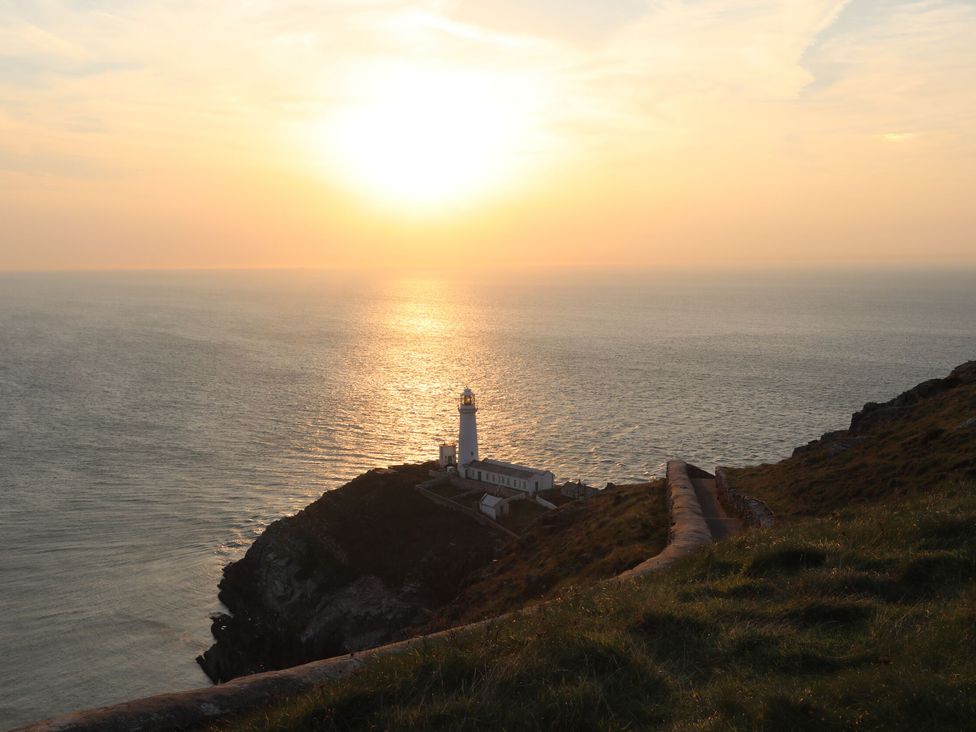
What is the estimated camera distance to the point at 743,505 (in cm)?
2416

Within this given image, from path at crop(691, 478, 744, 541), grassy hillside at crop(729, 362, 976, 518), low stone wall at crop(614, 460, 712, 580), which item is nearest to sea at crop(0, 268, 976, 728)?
low stone wall at crop(614, 460, 712, 580)

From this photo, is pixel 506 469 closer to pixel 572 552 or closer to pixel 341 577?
pixel 341 577

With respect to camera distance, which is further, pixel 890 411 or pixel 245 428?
pixel 245 428

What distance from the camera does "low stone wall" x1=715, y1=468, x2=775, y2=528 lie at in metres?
21.6

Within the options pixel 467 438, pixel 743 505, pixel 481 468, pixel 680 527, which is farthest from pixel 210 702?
pixel 467 438

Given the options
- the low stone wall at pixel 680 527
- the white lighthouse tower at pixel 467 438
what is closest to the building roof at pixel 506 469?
the white lighthouse tower at pixel 467 438

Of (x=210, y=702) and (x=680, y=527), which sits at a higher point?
(x=210, y=702)

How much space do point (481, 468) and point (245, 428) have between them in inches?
1467

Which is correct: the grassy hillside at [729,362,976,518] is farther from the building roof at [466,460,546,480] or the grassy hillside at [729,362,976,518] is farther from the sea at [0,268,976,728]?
the sea at [0,268,976,728]

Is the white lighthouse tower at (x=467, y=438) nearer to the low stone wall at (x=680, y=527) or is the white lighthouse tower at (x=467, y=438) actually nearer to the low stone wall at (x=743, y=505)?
the low stone wall at (x=680, y=527)

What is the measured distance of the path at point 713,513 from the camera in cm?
2294

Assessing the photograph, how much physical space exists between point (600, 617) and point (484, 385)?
97.0 m

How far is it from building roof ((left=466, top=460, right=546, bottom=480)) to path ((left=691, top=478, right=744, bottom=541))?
64.7 ft

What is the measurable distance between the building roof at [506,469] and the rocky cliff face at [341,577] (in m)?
5.30
